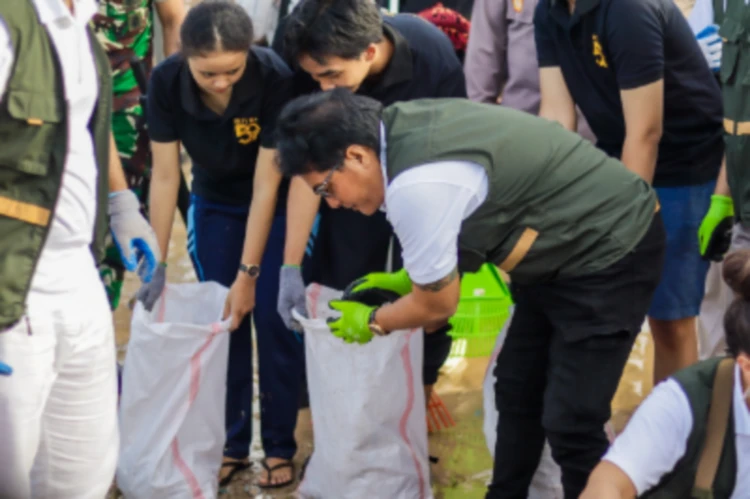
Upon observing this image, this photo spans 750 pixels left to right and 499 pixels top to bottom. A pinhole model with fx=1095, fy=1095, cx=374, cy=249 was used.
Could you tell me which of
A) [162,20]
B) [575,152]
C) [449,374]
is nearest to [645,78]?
[575,152]

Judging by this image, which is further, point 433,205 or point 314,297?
point 314,297

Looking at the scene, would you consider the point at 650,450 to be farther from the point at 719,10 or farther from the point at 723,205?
the point at 719,10

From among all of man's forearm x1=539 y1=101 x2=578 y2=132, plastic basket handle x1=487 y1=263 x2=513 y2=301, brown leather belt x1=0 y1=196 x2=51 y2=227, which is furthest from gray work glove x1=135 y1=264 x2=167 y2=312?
plastic basket handle x1=487 y1=263 x2=513 y2=301

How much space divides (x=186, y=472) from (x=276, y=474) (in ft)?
0.93

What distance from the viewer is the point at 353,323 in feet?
8.03

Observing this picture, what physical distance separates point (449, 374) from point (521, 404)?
114 centimetres

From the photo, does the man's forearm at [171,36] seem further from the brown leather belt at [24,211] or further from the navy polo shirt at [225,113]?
the brown leather belt at [24,211]

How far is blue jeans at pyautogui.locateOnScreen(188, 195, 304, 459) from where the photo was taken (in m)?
2.96

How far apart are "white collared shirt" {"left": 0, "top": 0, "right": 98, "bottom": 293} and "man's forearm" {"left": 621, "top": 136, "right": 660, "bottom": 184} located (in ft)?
4.26

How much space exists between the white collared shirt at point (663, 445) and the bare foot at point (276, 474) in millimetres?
1419

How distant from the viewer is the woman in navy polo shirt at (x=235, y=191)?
269cm

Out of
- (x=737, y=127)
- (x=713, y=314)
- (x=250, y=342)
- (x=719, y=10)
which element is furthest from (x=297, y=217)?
(x=713, y=314)

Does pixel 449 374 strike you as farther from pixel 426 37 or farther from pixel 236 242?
pixel 426 37

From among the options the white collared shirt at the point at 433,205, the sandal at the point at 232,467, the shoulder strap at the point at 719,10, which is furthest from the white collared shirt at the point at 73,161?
the shoulder strap at the point at 719,10
